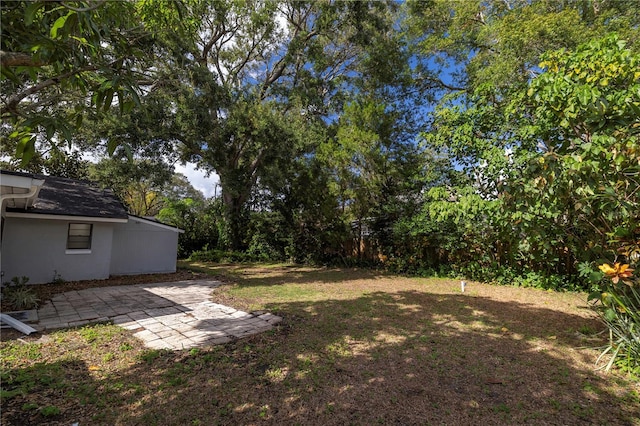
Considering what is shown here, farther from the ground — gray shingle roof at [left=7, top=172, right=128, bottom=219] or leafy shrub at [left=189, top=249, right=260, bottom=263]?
gray shingle roof at [left=7, top=172, right=128, bottom=219]

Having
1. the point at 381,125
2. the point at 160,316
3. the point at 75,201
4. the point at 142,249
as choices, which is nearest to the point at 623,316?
the point at 160,316

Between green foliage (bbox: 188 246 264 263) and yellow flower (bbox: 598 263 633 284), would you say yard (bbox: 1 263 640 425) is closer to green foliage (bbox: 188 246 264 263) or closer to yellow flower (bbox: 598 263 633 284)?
Answer: yellow flower (bbox: 598 263 633 284)

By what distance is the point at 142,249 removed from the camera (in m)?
10.8

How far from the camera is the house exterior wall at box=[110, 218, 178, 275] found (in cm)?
1024

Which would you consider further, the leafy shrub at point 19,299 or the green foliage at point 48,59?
the leafy shrub at point 19,299

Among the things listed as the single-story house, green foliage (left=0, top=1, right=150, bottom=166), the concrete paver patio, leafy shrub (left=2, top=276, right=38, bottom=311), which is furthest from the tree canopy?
leafy shrub (left=2, top=276, right=38, bottom=311)

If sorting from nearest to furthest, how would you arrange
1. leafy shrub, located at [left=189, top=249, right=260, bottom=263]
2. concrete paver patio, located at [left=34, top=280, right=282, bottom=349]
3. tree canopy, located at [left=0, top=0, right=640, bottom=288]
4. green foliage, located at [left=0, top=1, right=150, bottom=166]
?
green foliage, located at [left=0, top=1, right=150, bottom=166]
tree canopy, located at [left=0, top=0, right=640, bottom=288]
concrete paver patio, located at [left=34, top=280, right=282, bottom=349]
leafy shrub, located at [left=189, top=249, right=260, bottom=263]

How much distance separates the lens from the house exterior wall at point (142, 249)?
33.6ft

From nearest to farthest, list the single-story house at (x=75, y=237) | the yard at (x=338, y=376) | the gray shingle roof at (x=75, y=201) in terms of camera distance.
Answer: the yard at (x=338, y=376) → the single-story house at (x=75, y=237) → the gray shingle roof at (x=75, y=201)

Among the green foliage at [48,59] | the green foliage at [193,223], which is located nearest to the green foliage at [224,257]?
the green foliage at [193,223]

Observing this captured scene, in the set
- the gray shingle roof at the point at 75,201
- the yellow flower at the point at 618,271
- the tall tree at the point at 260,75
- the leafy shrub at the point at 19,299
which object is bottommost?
the leafy shrub at the point at 19,299

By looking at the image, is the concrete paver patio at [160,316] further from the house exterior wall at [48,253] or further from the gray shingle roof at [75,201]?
the gray shingle roof at [75,201]

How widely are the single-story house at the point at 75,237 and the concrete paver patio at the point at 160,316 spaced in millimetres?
1856

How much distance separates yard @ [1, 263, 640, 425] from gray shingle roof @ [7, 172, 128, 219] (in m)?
5.30
